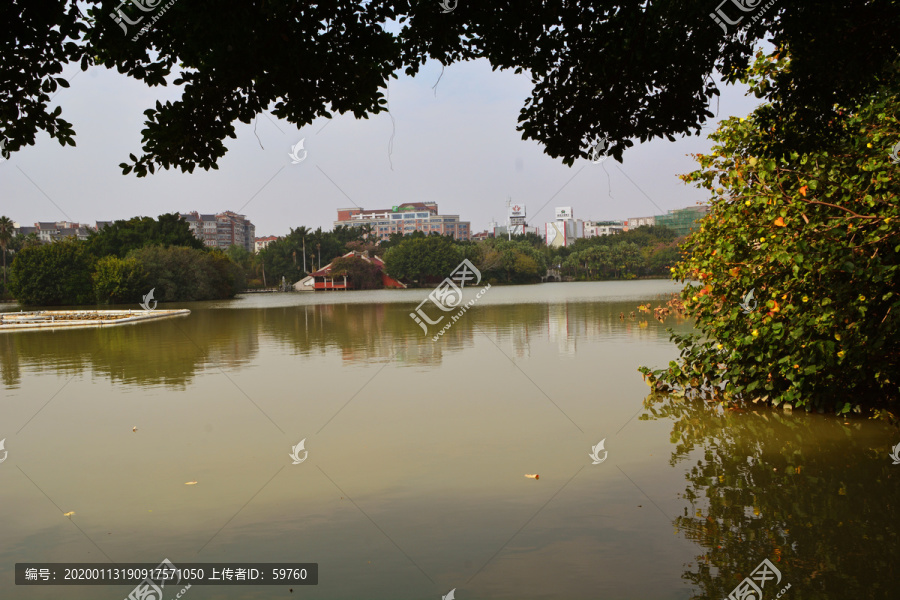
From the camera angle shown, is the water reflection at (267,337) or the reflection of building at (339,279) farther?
the reflection of building at (339,279)

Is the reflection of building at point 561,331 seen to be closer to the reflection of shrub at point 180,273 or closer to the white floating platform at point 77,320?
the white floating platform at point 77,320

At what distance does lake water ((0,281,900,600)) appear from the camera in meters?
4.36

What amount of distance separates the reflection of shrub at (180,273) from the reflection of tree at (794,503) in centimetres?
4486

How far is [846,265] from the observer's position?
6789mm

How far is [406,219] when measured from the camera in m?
145

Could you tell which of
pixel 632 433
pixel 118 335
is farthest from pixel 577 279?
pixel 632 433

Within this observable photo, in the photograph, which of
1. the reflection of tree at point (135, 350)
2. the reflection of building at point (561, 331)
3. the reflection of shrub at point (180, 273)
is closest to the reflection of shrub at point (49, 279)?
the reflection of shrub at point (180, 273)

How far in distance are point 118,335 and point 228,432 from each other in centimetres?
1493

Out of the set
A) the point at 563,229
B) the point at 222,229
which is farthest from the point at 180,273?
the point at 222,229

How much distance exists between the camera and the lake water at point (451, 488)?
171 inches

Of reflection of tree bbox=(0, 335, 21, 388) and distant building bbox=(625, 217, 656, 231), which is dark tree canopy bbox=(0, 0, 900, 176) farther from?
distant building bbox=(625, 217, 656, 231)

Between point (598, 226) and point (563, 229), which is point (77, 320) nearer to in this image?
point (563, 229)

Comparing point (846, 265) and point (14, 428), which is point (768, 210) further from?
point (14, 428)

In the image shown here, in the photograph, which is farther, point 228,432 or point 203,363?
point 203,363
